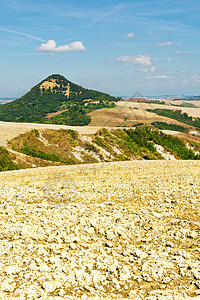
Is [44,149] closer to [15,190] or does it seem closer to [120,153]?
[120,153]

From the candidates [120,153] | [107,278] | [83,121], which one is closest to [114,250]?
[107,278]

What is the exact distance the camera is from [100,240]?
1345cm

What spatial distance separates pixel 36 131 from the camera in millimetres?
70438

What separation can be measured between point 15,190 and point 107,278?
532 inches

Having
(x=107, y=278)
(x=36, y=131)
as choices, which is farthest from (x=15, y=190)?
(x=36, y=131)

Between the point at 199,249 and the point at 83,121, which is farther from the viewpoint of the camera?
the point at 83,121

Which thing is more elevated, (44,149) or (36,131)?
(36,131)

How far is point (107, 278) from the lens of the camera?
10.6 metres

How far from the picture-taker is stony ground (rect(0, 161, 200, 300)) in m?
10.0

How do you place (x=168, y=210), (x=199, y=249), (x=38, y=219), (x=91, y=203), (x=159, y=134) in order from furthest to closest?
(x=159, y=134), (x=91, y=203), (x=168, y=210), (x=38, y=219), (x=199, y=249)

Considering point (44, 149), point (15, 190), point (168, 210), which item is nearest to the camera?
point (168, 210)

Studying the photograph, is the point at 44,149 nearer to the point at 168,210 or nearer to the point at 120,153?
the point at 120,153

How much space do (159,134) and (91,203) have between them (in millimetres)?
90404

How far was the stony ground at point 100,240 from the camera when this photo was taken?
32.9 ft
